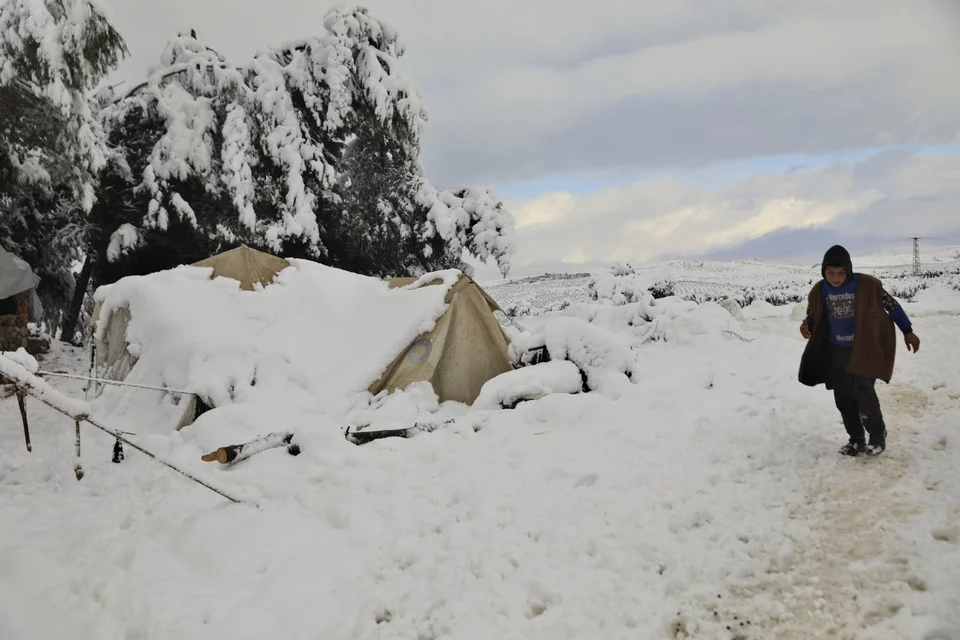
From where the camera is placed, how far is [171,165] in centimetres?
1227

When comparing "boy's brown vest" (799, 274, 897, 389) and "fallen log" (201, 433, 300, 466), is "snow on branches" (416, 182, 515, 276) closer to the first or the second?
"fallen log" (201, 433, 300, 466)

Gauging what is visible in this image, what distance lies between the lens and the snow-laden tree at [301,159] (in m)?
12.6

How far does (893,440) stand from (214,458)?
19.7 ft

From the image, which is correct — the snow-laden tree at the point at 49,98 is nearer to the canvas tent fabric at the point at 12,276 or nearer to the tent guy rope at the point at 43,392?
the canvas tent fabric at the point at 12,276

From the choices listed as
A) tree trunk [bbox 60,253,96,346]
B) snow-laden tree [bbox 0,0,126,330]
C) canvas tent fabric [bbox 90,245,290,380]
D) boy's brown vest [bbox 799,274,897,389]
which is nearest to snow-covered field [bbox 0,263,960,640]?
boy's brown vest [bbox 799,274,897,389]

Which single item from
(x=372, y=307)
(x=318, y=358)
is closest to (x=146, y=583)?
(x=318, y=358)

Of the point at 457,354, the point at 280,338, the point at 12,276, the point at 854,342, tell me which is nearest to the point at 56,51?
the point at 12,276

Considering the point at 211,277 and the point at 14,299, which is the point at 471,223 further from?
the point at 14,299

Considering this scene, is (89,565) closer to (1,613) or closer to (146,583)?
(146,583)

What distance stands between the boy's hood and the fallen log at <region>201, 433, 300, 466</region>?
489 cm

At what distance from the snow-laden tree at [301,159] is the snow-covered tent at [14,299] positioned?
1735 mm

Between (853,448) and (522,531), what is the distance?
300 centimetres

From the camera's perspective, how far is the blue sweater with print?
183 inches

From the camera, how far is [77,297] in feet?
46.9
